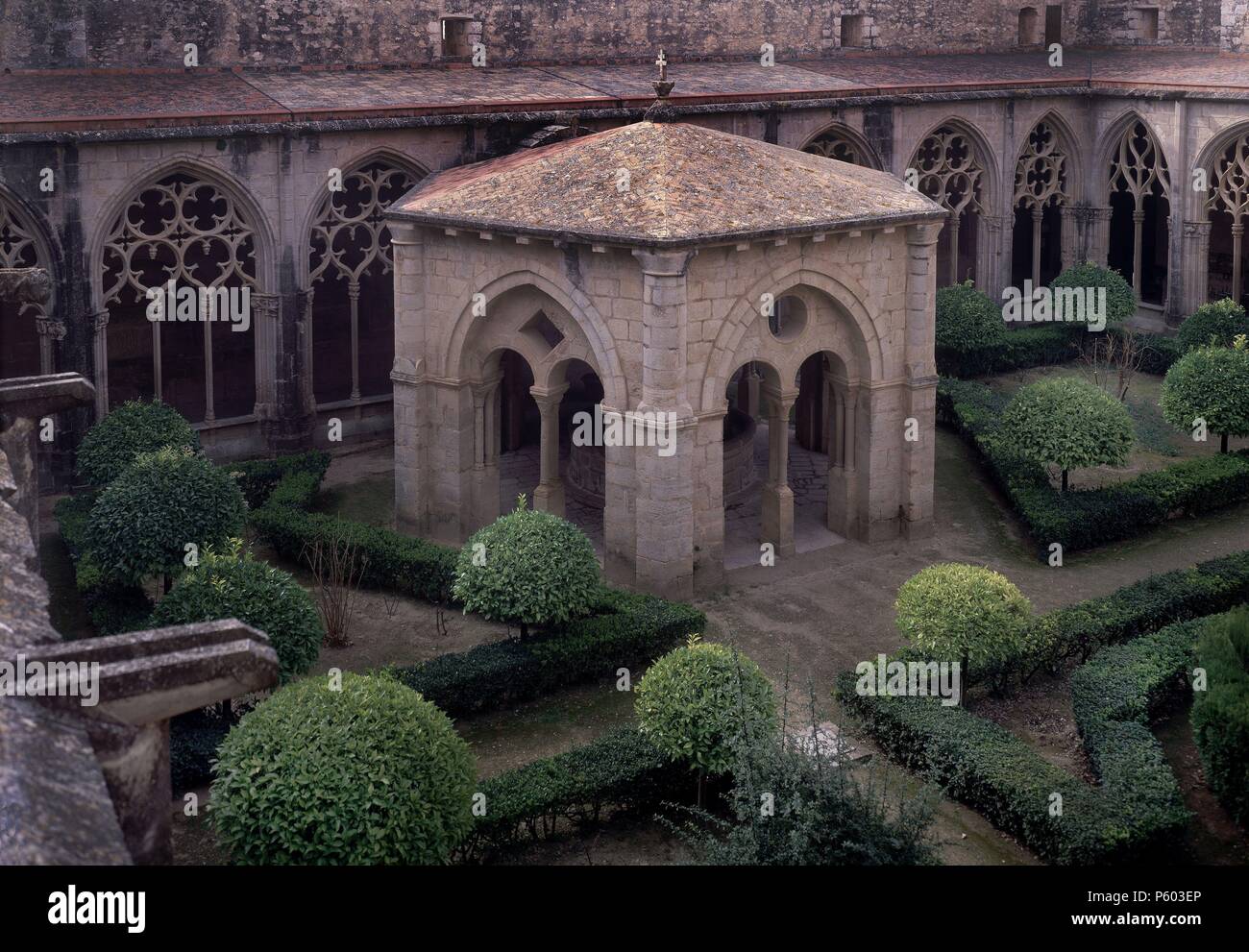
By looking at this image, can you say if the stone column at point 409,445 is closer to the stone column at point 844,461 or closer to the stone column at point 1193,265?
the stone column at point 844,461

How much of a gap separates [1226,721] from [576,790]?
5.31m

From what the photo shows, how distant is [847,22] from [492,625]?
20.0 m

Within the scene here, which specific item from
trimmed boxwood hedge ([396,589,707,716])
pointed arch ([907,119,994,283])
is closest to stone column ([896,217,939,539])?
trimmed boxwood hedge ([396,589,707,716])

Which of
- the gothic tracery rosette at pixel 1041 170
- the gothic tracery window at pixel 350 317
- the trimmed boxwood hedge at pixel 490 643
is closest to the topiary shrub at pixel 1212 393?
the trimmed boxwood hedge at pixel 490 643

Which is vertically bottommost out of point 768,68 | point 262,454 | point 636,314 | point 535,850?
point 535,850

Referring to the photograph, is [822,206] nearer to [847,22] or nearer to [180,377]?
[180,377]

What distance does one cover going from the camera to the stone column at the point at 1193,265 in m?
31.4

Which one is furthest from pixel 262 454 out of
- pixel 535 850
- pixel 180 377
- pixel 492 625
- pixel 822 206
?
pixel 535 850

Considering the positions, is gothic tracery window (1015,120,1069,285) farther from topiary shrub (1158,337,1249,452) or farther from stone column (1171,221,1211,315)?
topiary shrub (1158,337,1249,452)

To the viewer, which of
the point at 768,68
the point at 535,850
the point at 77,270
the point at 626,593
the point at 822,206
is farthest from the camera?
the point at 768,68

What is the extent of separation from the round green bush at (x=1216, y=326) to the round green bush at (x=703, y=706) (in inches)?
681

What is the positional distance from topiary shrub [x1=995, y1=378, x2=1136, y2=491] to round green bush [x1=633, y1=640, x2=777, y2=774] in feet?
29.6

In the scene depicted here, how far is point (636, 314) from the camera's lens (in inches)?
720

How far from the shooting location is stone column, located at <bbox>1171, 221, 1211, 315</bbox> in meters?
31.4
